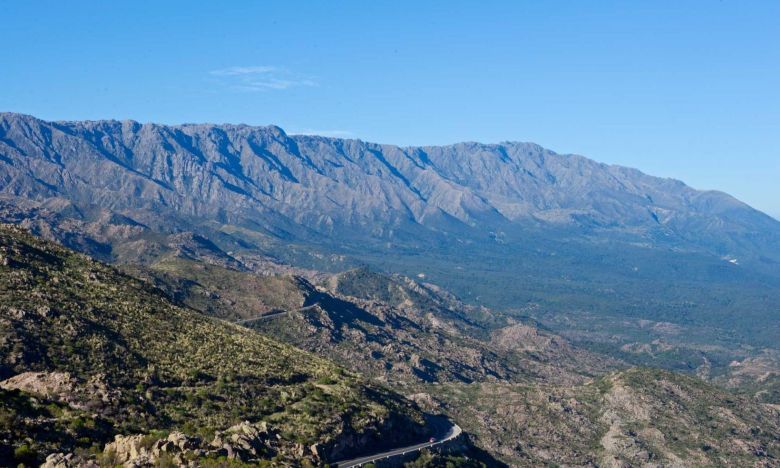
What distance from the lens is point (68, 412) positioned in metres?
75.9

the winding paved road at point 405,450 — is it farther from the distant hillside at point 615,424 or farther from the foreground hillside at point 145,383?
the distant hillside at point 615,424

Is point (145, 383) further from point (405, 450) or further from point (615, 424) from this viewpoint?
point (615, 424)

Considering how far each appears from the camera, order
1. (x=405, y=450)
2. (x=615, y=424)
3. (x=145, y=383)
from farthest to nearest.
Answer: (x=615, y=424), (x=405, y=450), (x=145, y=383)

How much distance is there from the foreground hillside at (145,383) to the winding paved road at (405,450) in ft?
7.52

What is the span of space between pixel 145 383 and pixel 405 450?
32113 millimetres

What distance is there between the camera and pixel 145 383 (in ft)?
306

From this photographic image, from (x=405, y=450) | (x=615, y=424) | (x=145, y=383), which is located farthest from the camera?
(x=615, y=424)

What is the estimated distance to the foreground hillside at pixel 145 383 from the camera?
7212 centimetres

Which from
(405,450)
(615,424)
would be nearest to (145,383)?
(405,450)

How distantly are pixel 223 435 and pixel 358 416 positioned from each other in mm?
26226

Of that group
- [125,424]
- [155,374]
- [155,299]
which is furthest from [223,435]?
[155,299]

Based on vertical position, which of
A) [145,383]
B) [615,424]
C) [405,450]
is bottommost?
[615,424]

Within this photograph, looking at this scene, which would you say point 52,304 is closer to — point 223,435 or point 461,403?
point 223,435

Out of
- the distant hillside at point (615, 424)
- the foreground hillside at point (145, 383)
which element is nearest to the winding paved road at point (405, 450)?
the foreground hillside at point (145, 383)
